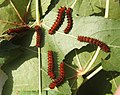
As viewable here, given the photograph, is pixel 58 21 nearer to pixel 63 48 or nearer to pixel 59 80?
pixel 63 48

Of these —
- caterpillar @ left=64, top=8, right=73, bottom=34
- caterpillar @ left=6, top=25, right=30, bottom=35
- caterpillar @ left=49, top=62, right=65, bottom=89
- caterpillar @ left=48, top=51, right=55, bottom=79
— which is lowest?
caterpillar @ left=49, top=62, right=65, bottom=89

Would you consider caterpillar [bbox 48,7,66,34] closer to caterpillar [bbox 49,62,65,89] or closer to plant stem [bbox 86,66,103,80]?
caterpillar [bbox 49,62,65,89]

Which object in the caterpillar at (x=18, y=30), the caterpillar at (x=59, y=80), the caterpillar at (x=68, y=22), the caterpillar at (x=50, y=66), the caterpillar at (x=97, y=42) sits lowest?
the caterpillar at (x=59, y=80)

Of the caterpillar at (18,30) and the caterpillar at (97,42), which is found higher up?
the caterpillar at (18,30)

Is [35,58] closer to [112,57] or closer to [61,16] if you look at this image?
[61,16]

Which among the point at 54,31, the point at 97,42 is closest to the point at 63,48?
the point at 54,31

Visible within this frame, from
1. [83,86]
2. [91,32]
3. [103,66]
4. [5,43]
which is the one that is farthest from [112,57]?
[5,43]

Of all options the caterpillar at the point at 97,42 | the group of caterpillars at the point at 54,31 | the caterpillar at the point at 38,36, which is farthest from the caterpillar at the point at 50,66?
the caterpillar at the point at 97,42

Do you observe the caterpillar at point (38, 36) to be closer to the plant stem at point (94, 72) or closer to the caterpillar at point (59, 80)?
the caterpillar at point (59, 80)

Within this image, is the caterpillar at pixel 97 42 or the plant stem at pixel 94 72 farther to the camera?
the plant stem at pixel 94 72

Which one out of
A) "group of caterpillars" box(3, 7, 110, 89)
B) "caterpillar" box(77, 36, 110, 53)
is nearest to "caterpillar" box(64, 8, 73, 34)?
"group of caterpillars" box(3, 7, 110, 89)

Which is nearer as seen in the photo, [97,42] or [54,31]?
[97,42]
